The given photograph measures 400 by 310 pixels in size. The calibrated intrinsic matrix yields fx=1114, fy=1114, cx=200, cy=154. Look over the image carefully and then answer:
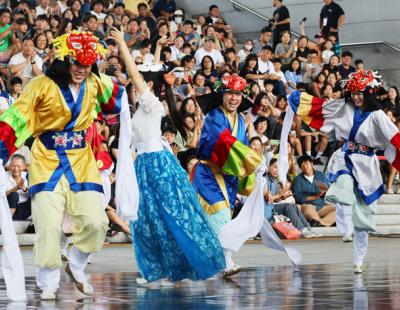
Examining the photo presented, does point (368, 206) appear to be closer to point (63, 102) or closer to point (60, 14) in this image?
point (63, 102)

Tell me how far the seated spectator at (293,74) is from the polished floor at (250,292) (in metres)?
10.0

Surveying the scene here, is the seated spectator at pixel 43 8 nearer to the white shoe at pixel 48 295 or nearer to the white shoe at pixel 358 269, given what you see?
the white shoe at pixel 358 269

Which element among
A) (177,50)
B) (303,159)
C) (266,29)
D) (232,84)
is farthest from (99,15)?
(232,84)

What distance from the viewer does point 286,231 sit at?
16234 mm

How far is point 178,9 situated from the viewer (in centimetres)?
2234

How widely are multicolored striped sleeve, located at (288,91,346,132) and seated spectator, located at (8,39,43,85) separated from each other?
563 centimetres

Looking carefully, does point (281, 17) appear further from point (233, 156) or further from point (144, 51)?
point (233, 156)

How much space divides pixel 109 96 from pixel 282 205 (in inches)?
310

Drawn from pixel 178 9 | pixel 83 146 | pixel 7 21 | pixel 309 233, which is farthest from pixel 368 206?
pixel 178 9

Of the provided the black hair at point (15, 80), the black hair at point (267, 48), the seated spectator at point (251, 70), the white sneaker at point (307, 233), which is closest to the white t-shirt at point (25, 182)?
the black hair at point (15, 80)

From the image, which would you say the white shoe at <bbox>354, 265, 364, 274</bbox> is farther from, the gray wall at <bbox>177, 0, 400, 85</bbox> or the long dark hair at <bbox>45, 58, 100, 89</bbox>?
the gray wall at <bbox>177, 0, 400, 85</bbox>

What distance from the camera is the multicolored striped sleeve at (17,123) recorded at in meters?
8.48

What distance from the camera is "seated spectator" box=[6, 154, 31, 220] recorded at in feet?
46.6

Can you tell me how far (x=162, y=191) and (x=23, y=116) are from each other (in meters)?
1.62
